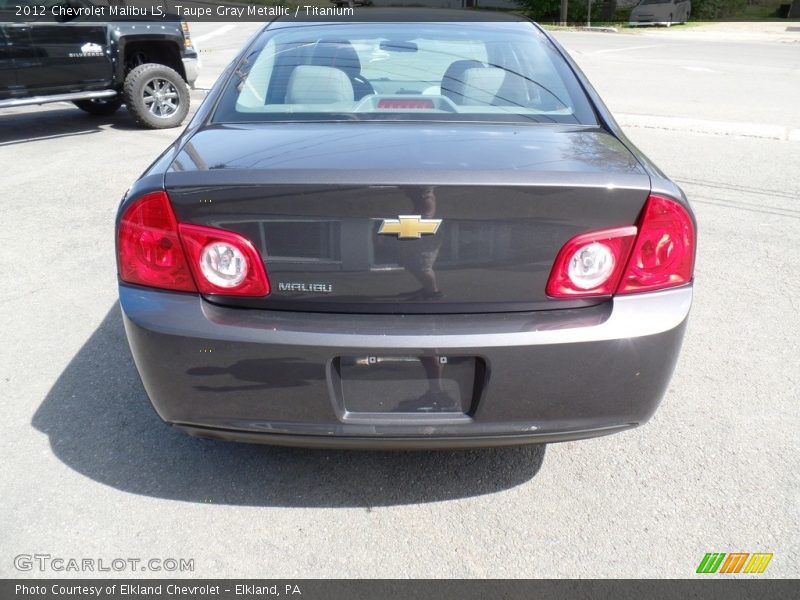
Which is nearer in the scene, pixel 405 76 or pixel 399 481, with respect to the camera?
pixel 399 481

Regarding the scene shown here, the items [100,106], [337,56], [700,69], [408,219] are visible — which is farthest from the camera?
[700,69]

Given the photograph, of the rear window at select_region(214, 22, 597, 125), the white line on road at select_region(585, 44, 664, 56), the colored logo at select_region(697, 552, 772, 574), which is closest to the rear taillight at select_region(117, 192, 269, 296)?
the rear window at select_region(214, 22, 597, 125)

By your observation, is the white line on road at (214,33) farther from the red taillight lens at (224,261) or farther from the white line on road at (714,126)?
the red taillight lens at (224,261)

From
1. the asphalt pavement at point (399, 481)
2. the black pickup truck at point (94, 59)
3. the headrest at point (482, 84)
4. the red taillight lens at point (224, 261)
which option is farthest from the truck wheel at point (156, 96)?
the red taillight lens at point (224, 261)

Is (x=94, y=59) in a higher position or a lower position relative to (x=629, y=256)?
higher

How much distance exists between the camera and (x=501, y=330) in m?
2.05

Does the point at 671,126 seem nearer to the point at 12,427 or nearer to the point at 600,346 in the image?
the point at 600,346

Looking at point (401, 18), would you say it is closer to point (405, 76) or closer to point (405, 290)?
point (405, 76)

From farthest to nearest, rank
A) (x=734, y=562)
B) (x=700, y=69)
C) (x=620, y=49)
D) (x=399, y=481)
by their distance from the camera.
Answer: (x=620, y=49) < (x=700, y=69) < (x=399, y=481) < (x=734, y=562)

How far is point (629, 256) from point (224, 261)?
1200 mm

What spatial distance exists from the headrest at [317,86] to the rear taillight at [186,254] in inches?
37.2

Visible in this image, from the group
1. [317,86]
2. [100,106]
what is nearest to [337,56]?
[317,86]

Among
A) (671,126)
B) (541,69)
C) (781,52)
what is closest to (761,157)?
(671,126)

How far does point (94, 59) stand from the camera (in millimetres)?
8195
